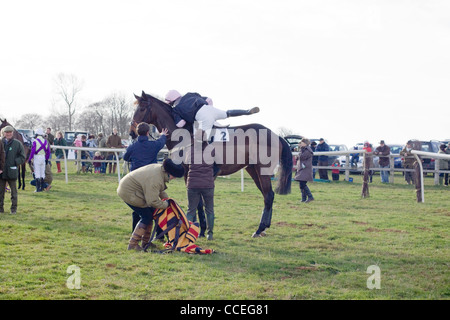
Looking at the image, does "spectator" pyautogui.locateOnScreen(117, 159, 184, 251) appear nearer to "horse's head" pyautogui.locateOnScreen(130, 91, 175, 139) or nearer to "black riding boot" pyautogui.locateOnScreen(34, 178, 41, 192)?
"horse's head" pyautogui.locateOnScreen(130, 91, 175, 139)

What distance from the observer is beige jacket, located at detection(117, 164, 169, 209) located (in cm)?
608

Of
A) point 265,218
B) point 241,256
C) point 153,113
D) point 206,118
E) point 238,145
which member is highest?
point 153,113

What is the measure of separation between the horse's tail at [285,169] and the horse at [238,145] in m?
0.16

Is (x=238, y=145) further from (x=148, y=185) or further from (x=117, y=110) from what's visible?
(x=117, y=110)

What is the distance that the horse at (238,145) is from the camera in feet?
25.5

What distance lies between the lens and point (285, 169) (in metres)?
9.02

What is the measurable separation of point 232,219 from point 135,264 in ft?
12.9

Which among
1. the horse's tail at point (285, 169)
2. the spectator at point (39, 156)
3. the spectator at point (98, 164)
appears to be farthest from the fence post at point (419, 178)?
the spectator at point (98, 164)

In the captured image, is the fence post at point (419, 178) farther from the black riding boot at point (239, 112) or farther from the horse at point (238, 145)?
the black riding boot at point (239, 112)

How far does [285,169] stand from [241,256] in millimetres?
3130

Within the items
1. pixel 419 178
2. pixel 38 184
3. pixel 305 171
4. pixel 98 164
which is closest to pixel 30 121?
pixel 98 164

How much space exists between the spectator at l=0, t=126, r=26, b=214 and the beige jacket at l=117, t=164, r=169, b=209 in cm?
438

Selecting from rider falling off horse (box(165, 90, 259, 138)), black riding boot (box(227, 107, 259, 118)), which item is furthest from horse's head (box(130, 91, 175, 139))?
black riding boot (box(227, 107, 259, 118))
